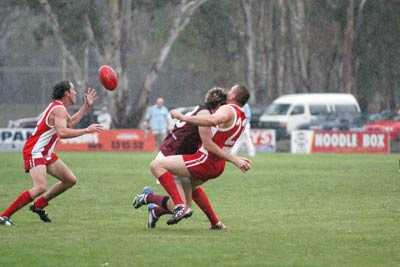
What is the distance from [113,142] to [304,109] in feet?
39.4

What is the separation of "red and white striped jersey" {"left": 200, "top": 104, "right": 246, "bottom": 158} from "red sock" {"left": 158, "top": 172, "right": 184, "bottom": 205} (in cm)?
52

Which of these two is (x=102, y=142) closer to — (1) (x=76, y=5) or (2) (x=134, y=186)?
(1) (x=76, y=5)

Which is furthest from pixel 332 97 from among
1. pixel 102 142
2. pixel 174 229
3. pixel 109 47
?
pixel 174 229

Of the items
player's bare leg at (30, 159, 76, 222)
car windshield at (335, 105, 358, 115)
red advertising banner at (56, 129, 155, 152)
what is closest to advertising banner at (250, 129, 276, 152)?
red advertising banner at (56, 129, 155, 152)

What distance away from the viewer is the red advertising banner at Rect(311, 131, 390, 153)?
149 ft

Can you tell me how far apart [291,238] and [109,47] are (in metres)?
39.7

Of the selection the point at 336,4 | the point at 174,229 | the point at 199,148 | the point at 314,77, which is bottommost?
the point at 314,77

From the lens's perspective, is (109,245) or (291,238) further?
(291,238)

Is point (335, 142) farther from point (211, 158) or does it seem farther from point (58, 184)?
point (211, 158)

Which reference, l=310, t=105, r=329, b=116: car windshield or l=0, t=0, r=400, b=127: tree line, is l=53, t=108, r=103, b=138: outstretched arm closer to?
l=0, t=0, r=400, b=127: tree line

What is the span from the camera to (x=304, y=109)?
180 ft

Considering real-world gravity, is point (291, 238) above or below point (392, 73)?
above

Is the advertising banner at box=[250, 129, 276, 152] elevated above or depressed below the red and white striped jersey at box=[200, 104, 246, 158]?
below

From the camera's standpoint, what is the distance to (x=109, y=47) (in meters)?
53.2
